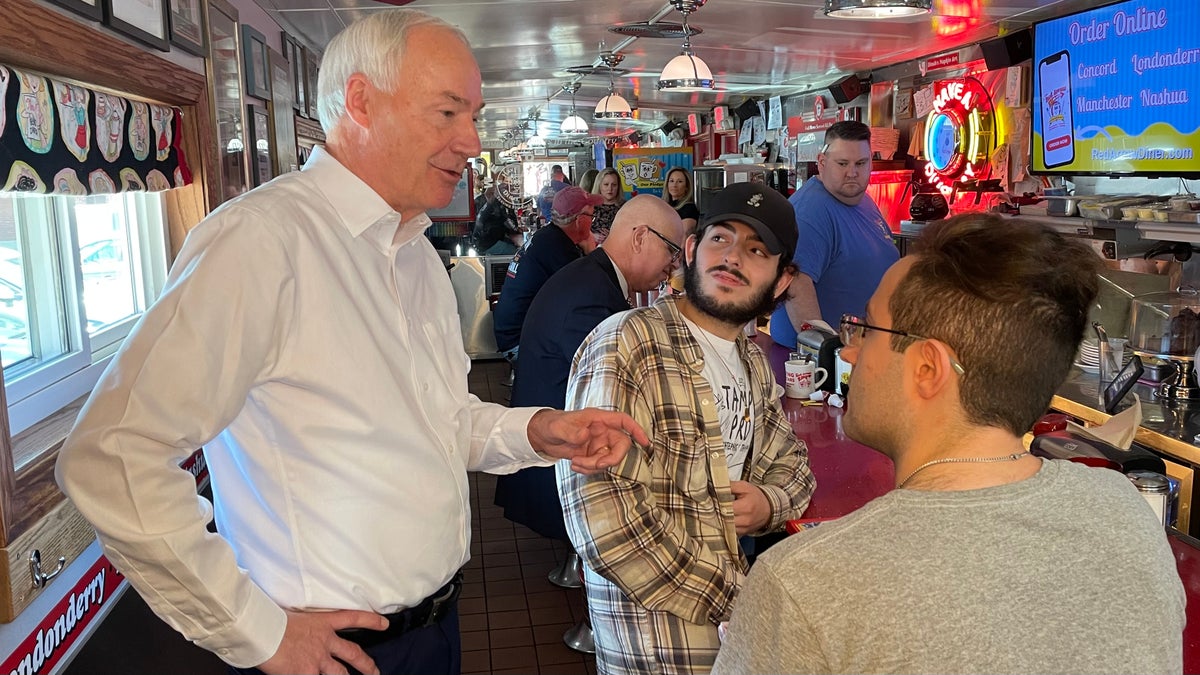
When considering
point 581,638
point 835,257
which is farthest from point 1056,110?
point 581,638

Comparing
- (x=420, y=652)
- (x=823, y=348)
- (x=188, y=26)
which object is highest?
(x=188, y=26)

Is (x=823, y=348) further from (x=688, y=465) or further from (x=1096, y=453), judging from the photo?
(x=688, y=465)

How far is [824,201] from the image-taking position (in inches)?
182

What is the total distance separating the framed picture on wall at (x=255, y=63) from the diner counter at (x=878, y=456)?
343 cm

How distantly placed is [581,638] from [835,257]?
223cm

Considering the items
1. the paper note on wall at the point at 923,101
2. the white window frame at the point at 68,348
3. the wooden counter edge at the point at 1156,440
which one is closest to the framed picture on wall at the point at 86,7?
the white window frame at the point at 68,348

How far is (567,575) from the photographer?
4.50 m

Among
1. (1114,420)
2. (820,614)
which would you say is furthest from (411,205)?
(1114,420)

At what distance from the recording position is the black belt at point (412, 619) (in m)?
1.63

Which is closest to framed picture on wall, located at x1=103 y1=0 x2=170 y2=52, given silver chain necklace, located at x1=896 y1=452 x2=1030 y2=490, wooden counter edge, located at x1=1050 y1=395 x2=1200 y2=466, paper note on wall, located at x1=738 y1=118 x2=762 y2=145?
silver chain necklace, located at x1=896 y1=452 x2=1030 y2=490

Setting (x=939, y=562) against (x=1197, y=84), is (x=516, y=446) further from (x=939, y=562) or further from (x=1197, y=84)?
(x=1197, y=84)

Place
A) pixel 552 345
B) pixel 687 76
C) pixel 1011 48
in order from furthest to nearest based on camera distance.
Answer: pixel 1011 48 < pixel 687 76 < pixel 552 345

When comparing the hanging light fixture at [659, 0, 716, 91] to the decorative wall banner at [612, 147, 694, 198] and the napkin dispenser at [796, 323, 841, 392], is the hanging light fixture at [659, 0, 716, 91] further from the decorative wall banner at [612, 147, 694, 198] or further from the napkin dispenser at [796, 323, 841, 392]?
the decorative wall banner at [612, 147, 694, 198]

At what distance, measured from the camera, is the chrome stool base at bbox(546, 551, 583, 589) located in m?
4.46
